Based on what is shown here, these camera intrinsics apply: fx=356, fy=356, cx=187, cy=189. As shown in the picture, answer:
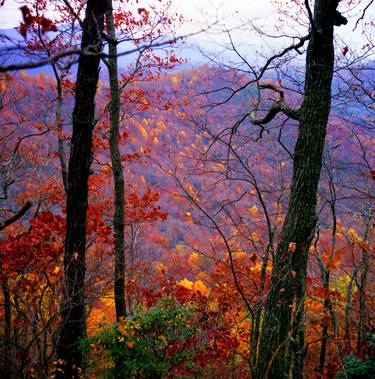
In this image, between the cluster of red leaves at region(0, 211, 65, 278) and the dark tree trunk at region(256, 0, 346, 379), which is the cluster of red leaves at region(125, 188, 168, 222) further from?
the dark tree trunk at region(256, 0, 346, 379)

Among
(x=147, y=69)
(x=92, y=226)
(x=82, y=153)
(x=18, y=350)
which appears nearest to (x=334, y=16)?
(x=82, y=153)

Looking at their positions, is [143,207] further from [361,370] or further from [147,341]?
[361,370]

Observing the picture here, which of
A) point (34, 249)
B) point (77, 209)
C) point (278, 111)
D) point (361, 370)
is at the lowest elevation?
point (361, 370)

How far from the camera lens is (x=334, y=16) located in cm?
343

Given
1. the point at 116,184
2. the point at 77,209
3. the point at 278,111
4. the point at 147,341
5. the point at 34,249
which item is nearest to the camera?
the point at 278,111

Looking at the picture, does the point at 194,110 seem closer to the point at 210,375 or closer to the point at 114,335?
the point at 114,335

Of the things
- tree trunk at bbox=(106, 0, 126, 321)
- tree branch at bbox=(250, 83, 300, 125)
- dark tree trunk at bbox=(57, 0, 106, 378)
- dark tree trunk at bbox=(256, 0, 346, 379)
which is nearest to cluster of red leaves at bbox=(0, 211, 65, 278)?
dark tree trunk at bbox=(57, 0, 106, 378)

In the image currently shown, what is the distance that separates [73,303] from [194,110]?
385cm

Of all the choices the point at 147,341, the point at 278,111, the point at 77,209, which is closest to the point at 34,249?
the point at 77,209

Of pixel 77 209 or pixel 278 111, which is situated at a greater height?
pixel 278 111

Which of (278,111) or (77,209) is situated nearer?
(278,111)

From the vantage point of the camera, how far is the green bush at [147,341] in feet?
15.5

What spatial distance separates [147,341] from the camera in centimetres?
491

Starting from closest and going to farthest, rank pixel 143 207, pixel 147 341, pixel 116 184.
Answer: pixel 147 341
pixel 116 184
pixel 143 207
